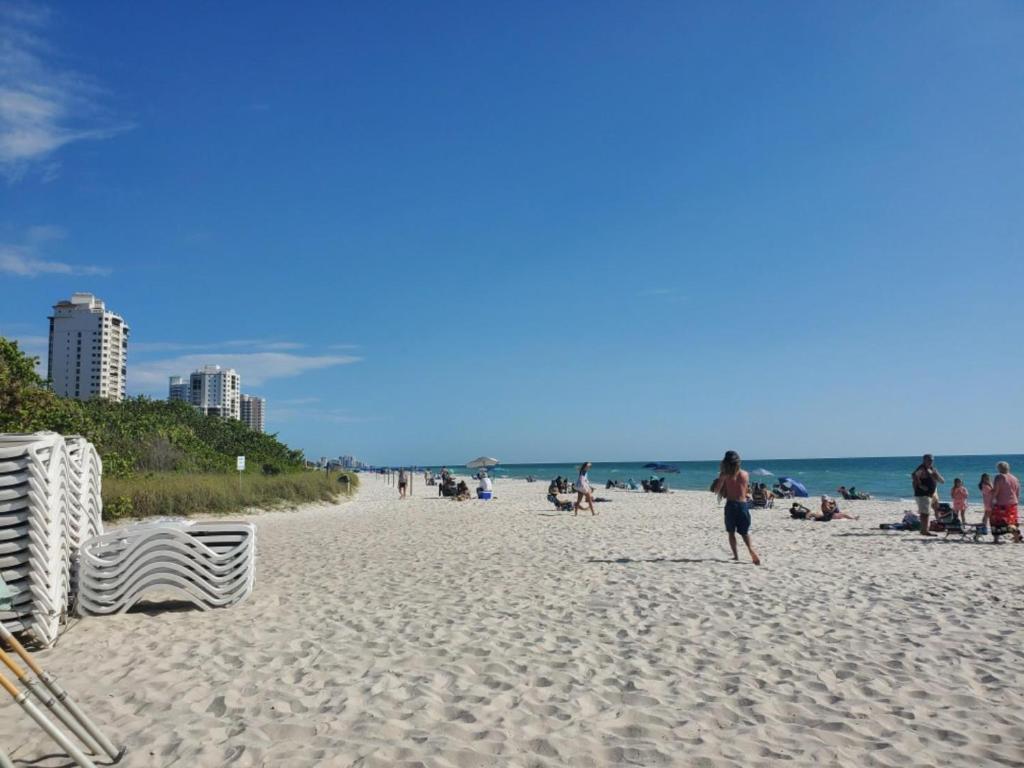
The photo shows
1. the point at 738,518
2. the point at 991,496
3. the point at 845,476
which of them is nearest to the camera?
the point at 738,518

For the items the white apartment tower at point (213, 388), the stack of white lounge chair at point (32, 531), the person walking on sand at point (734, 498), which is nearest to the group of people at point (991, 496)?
the person walking on sand at point (734, 498)

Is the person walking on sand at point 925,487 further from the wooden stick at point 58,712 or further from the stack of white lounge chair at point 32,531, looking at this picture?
the wooden stick at point 58,712

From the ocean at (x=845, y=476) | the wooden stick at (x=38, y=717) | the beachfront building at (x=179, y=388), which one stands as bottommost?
the ocean at (x=845, y=476)

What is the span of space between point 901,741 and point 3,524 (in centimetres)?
605

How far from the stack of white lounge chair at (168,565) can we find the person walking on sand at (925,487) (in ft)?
37.5

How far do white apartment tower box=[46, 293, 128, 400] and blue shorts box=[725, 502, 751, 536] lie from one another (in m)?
65.3

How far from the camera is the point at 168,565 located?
6.93 m

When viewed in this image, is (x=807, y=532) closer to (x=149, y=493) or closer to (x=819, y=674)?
(x=819, y=674)

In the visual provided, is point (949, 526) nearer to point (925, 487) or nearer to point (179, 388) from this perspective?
point (925, 487)

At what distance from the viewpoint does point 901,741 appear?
3.67 m

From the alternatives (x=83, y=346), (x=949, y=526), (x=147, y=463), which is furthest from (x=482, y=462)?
(x=83, y=346)

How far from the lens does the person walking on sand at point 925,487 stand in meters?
13.0

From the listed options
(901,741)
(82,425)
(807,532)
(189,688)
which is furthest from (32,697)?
(82,425)

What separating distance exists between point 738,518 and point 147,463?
2132 centimetres
